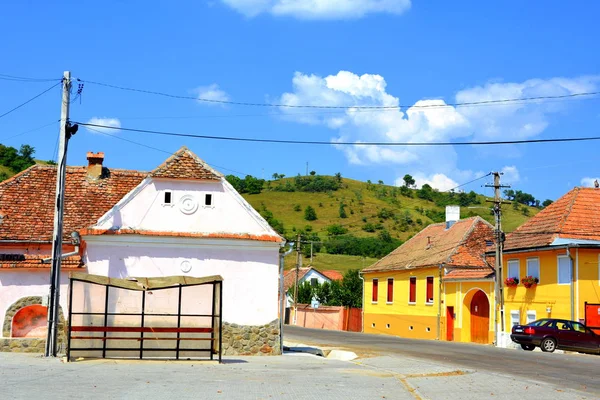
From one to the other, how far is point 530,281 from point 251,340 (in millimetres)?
20347

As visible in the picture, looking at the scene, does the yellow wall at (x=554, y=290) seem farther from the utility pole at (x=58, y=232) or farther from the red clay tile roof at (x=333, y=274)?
the red clay tile roof at (x=333, y=274)

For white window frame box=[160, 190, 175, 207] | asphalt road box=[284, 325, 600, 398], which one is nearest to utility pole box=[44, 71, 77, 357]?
white window frame box=[160, 190, 175, 207]

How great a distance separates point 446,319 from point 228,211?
87.2 ft

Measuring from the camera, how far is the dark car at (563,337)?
105 ft

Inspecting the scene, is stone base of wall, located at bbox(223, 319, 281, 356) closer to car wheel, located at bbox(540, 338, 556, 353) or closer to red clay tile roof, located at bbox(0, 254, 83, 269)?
red clay tile roof, located at bbox(0, 254, 83, 269)

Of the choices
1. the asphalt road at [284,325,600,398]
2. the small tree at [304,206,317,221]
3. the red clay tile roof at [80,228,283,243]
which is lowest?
the asphalt road at [284,325,600,398]

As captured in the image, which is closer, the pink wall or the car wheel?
the car wheel

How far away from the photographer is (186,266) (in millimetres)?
25375

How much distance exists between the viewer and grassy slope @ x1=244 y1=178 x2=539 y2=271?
110 meters

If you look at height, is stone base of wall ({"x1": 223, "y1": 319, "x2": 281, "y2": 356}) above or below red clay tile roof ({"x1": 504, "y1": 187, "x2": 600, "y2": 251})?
below

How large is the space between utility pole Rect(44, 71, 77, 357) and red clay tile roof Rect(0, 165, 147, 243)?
217 centimetres

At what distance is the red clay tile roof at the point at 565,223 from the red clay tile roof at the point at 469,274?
6.91ft

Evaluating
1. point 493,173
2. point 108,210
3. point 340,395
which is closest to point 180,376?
point 340,395

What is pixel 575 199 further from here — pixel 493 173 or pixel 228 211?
pixel 228 211
